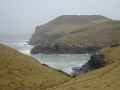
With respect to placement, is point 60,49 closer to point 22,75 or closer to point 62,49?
point 62,49

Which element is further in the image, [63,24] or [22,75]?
[63,24]

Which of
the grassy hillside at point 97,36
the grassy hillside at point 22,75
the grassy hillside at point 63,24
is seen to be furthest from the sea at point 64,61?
the grassy hillside at point 63,24

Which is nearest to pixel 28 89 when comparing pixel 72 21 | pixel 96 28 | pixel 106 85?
pixel 106 85

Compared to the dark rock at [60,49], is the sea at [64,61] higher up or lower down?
higher up

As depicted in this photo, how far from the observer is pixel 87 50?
194 feet

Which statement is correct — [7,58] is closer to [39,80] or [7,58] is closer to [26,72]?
[26,72]

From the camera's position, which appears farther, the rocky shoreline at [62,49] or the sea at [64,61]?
the rocky shoreline at [62,49]

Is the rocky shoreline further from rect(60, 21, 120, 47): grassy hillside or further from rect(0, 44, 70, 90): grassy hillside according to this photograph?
rect(0, 44, 70, 90): grassy hillside

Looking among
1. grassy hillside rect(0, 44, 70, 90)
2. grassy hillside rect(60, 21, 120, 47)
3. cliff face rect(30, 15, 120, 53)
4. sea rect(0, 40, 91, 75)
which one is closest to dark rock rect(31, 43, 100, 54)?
cliff face rect(30, 15, 120, 53)

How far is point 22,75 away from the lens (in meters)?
12.5

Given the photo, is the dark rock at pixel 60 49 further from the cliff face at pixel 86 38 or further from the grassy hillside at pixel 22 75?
the grassy hillside at pixel 22 75

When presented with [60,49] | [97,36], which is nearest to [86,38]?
[97,36]

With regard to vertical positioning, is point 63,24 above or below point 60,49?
below

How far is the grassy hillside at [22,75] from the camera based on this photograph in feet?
38.5
